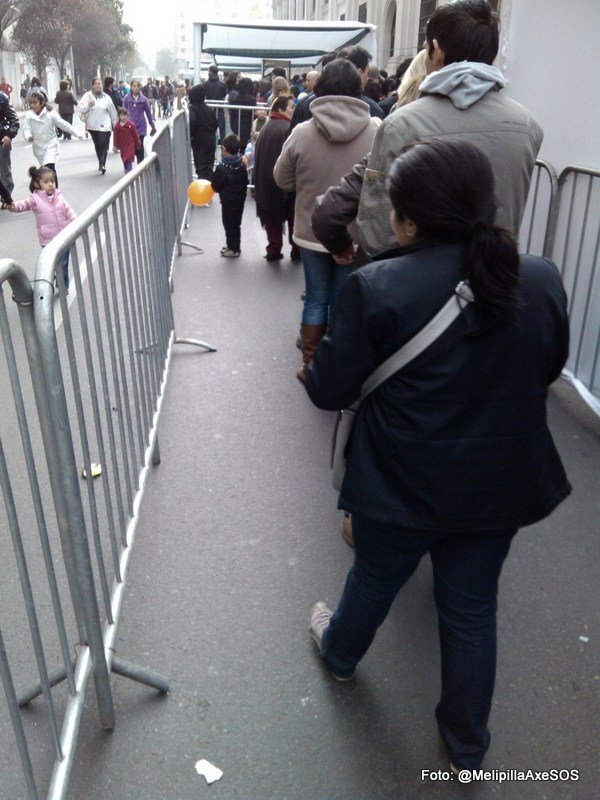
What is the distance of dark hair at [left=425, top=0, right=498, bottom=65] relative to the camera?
2.91 m

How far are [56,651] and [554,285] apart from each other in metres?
2.13

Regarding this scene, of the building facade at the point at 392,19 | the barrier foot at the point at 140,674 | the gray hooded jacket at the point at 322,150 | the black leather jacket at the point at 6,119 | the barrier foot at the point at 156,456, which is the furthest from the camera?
the building facade at the point at 392,19

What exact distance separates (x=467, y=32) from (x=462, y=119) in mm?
363

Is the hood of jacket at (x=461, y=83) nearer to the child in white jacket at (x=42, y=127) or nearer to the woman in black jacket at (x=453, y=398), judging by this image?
the woman in black jacket at (x=453, y=398)

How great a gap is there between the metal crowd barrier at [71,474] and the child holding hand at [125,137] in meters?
11.1

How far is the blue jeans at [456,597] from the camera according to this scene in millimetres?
2197

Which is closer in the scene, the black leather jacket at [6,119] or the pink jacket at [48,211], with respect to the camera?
the pink jacket at [48,211]

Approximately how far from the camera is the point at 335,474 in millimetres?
2482

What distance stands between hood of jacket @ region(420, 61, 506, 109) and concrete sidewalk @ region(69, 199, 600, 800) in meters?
1.91

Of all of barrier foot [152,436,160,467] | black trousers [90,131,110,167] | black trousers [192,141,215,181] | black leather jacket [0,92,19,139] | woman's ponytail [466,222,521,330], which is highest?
woman's ponytail [466,222,521,330]

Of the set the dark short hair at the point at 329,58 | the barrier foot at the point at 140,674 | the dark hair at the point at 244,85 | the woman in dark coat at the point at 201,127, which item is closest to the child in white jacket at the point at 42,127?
the woman in dark coat at the point at 201,127

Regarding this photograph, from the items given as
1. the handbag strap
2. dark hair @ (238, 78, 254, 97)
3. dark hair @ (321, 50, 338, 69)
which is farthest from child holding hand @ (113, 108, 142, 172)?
the handbag strap

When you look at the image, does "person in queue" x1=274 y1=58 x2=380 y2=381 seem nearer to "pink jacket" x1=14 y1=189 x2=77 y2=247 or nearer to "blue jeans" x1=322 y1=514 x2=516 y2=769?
"blue jeans" x1=322 y1=514 x2=516 y2=769

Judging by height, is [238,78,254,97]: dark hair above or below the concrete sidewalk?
above
